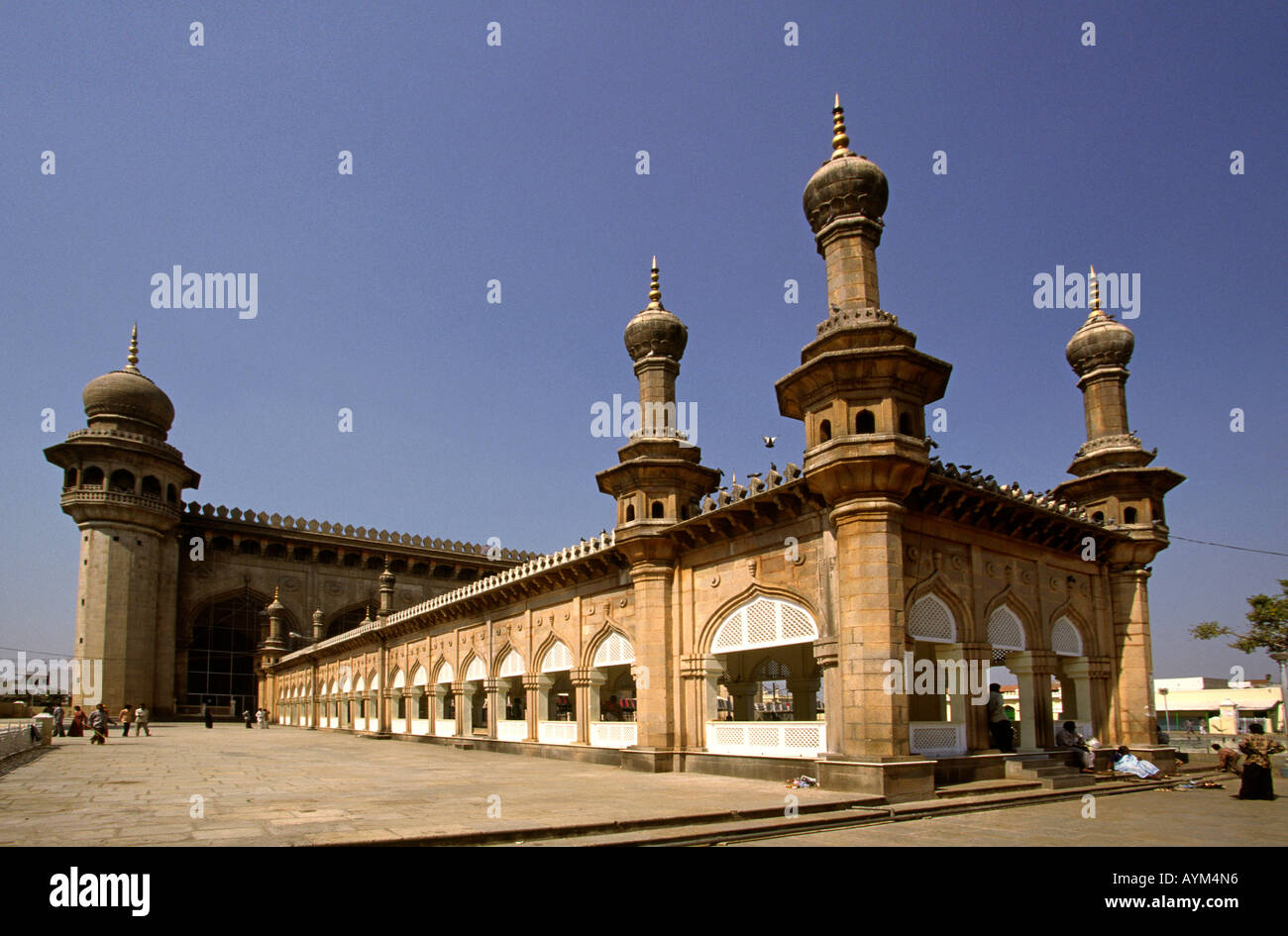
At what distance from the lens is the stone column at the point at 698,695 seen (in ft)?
61.9

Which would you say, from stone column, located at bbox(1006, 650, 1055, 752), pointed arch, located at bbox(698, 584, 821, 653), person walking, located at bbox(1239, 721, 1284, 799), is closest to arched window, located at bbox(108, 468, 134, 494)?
pointed arch, located at bbox(698, 584, 821, 653)

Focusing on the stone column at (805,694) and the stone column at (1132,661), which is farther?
the stone column at (805,694)

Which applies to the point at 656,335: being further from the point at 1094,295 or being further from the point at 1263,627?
the point at 1263,627

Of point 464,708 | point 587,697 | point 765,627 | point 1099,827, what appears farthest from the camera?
point 464,708

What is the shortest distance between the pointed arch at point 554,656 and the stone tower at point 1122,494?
13.3 metres

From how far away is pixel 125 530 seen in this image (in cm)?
4688

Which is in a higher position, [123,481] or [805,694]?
[123,481]

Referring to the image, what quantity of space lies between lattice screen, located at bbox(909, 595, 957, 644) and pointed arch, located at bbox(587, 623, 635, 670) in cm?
704

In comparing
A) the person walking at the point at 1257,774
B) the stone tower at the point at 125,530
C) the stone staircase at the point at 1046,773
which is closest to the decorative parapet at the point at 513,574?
the stone staircase at the point at 1046,773

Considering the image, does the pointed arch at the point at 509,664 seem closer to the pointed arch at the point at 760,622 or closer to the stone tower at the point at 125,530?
the pointed arch at the point at 760,622

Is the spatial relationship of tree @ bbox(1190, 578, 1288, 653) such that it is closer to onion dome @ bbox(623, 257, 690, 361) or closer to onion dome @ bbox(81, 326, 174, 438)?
onion dome @ bbox(623, 257, 690, 361)

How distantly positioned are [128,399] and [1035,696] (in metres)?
46.6

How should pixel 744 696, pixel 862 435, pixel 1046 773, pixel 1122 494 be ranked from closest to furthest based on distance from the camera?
pixel 862 435 < pixel 1046 773 < pixel 1122 494 < pixel 744 696

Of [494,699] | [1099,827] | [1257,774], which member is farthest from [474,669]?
[1257,774]
